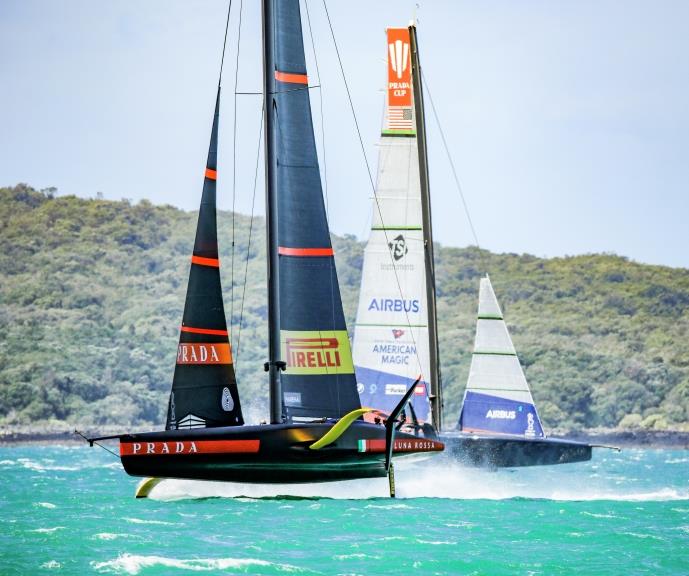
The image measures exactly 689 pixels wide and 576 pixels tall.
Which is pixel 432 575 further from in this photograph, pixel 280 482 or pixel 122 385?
pixel 122 385

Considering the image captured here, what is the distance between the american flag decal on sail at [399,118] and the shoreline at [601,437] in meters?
66.6

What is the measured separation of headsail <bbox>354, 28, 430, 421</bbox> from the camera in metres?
30.2

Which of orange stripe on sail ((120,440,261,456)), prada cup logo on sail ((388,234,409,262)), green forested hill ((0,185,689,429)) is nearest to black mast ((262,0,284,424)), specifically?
orange stripe on sail ((120,440,261,456))

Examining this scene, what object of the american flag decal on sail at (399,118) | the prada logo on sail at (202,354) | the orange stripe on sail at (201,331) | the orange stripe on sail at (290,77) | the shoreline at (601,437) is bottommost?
the shoreline at (601,437)

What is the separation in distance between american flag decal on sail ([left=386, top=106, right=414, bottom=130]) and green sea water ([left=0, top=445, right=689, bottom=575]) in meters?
8.27

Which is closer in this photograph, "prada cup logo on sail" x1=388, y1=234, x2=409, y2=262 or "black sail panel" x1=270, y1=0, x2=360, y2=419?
"black sail panel" x1=270, y1=0, x2=360, y2=419

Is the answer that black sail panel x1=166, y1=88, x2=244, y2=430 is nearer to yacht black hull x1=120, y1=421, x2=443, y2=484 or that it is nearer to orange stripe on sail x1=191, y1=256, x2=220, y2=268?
orange stripe on sail x1=191, y1=256, x2=220, y2=268

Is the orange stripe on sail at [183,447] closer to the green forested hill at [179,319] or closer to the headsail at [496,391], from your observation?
the headsail at [496,391]

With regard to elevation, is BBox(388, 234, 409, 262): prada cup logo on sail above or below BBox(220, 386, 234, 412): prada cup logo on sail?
above

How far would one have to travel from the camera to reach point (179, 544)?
1809 centimetres

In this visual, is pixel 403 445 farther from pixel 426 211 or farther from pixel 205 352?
pixel 426 211

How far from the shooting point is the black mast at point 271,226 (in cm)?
2159

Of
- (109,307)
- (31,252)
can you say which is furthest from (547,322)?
(31,252)

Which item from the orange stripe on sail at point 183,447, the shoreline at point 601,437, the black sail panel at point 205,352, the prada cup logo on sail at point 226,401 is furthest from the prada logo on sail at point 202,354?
the shoreline at point 601,437
